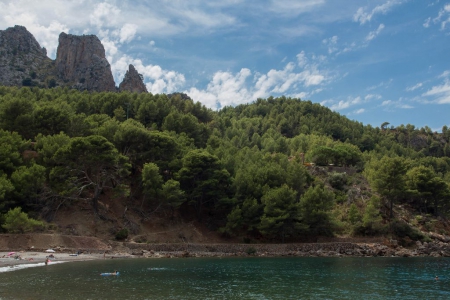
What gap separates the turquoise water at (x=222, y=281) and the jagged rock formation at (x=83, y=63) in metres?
114

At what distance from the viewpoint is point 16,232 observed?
159ft

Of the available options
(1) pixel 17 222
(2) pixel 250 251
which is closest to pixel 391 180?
(2) pixel 250 251

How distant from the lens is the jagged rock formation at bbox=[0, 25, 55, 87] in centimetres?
15338

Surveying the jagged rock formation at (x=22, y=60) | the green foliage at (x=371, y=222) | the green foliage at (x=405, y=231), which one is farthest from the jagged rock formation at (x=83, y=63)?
the green foliage at (x=405, y=231)

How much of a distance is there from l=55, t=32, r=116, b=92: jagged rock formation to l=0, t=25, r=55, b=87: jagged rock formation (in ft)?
24.5

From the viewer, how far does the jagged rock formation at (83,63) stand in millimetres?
147500

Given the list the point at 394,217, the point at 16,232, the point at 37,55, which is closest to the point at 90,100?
the point at 16,232

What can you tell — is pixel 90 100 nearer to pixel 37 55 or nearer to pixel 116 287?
pixel 116 287

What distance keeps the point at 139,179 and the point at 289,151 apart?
57.5 m

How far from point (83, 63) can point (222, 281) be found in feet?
456

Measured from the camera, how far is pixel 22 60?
534 feet

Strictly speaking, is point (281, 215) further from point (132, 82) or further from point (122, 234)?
point (132, 82)

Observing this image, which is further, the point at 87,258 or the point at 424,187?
the point at 424,187

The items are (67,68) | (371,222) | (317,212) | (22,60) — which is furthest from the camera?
(22,60)
